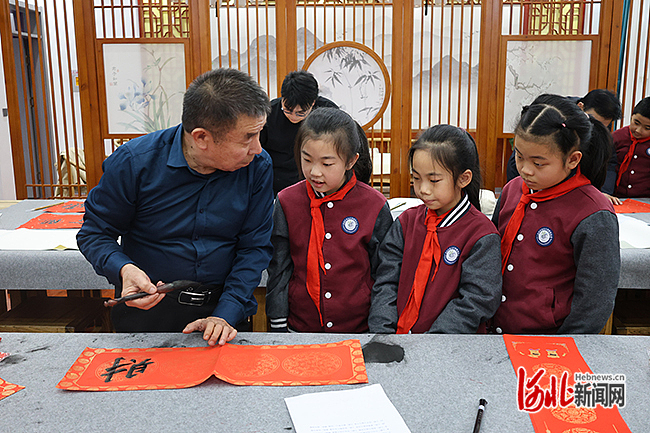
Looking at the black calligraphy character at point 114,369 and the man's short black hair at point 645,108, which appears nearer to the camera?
the black calligraphy character at point 114,369

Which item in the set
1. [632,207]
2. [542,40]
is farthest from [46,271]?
[542,40]

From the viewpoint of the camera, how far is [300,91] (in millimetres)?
2480

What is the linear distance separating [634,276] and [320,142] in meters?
1.33

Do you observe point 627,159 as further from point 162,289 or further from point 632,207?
point 162,289

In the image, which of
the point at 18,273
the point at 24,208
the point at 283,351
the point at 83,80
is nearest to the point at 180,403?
the point at 283,351

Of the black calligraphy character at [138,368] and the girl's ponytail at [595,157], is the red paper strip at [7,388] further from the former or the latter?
the girl's ponytail at [595,157]

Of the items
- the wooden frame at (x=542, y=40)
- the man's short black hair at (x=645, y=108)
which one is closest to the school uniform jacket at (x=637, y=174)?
the man's short black hair at (x=645, y=108)

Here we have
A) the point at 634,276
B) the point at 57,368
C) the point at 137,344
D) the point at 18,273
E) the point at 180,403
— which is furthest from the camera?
the point at 18,273

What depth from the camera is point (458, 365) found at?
3.67 ft

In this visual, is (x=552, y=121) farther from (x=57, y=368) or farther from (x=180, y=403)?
(x=57, y=368)

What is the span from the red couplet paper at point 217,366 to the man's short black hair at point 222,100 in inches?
20.8

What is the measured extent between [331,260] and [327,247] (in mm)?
42

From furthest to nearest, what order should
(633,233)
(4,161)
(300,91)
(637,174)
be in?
(4,161), (637,174), (300,91), (633,233)

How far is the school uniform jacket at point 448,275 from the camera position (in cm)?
140
